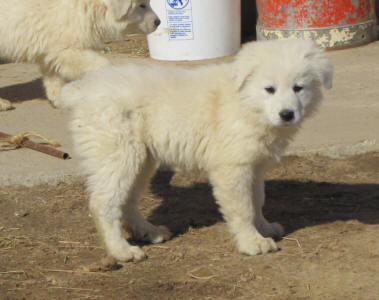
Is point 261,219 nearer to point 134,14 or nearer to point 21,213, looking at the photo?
point 21,213

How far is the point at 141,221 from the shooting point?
4.68m

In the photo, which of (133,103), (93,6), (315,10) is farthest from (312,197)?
(315,10)

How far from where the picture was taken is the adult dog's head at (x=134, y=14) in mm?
6746

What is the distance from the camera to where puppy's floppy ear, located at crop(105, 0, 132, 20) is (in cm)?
672

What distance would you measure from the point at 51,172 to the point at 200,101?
1930 mm

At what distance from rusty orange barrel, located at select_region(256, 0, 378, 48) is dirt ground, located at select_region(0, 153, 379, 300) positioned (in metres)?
3.46

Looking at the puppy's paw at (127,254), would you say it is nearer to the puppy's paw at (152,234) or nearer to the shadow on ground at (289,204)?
the puppy's paw at (152,234)

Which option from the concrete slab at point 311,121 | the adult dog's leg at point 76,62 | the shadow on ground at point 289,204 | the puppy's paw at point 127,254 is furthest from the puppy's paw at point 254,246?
the adult dog's leg at point 76,62

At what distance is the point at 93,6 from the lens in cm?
679

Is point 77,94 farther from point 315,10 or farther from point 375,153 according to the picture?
point 315,10

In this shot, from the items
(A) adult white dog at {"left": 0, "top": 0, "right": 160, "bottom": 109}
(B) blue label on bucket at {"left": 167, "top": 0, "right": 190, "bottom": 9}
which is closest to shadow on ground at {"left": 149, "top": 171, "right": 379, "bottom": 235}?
(A) adult white dog at {"left": 0, "top": 0, "right": 160, "bottom": 109}

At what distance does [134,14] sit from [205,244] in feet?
10.6

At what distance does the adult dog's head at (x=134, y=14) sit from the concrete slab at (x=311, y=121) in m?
1.20

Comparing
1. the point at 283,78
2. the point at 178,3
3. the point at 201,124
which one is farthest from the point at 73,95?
the point at 178,3
